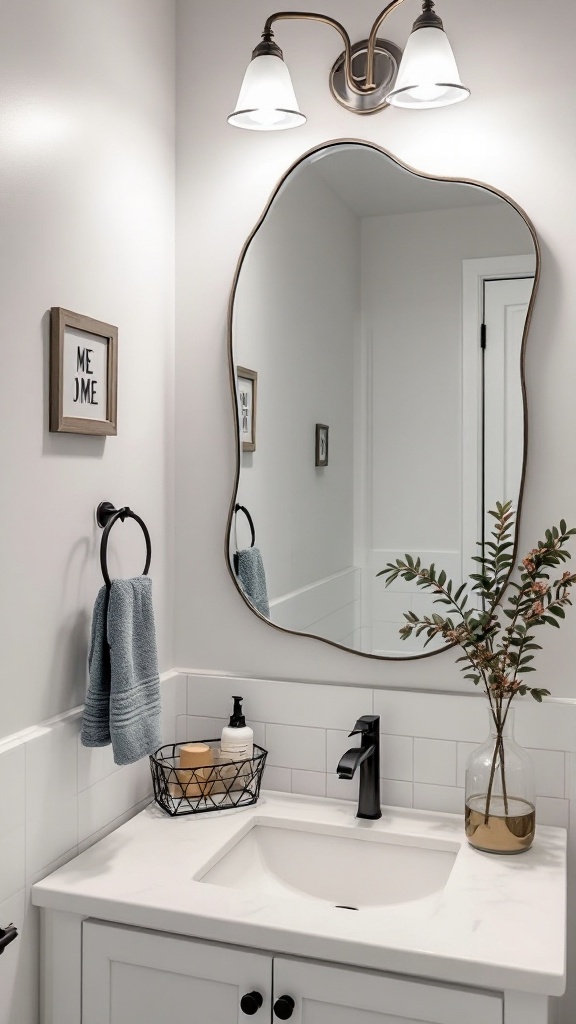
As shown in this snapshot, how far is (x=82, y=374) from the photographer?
1.50 m

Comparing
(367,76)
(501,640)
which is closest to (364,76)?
(367,76)

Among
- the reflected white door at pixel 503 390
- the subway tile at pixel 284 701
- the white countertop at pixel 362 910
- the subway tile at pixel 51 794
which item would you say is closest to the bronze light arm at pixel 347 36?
the reflected white door at pixel 503 390

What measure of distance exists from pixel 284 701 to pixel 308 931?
60cm

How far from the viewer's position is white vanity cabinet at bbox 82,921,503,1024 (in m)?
1.20

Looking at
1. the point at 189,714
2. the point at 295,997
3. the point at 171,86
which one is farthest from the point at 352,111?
the point at 295,997

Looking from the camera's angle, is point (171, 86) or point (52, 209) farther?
point (171, 86)

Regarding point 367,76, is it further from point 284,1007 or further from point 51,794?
point 284,1007

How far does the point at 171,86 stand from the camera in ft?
6.05

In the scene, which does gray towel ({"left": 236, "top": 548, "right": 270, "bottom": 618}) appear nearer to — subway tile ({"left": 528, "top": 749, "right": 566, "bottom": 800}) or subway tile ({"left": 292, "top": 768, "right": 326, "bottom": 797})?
subway tile ({"left": 292, "top": 768, "right": 326, "bottom": 797})

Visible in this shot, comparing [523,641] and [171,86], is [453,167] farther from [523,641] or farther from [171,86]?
[523,641]

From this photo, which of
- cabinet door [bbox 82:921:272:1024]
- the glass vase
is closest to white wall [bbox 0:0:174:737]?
cabinet door [bbox 82:921:272:1024]

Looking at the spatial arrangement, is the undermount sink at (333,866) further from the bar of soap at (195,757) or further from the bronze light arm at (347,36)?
the bronze light arm at (347,36)

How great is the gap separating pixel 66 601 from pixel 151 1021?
66cm

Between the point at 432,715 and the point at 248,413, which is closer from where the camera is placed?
the point at 432,715
